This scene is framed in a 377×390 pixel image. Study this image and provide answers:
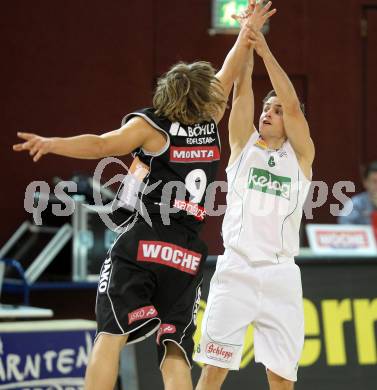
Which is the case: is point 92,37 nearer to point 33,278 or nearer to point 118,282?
point 33,278

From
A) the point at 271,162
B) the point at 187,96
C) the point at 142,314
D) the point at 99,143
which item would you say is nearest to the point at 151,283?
the point at 142,314

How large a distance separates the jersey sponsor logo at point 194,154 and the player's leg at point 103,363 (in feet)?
2.77

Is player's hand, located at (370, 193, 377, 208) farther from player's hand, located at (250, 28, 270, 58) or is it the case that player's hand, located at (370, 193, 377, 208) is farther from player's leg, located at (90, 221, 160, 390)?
player's leg, located at (90, 221, 160, 390)

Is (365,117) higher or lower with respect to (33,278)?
higher

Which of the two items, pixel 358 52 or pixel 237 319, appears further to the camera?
pixel 358 52

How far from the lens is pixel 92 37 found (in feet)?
31.4

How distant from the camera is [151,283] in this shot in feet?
13.4

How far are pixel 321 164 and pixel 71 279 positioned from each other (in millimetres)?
3359

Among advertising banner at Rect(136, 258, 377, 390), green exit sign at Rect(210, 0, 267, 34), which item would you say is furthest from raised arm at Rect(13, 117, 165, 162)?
green exit sign at Rect(210, 0, 267, 34)

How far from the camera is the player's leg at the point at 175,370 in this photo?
4148mm

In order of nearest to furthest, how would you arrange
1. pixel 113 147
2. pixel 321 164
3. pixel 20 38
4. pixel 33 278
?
1. pixel 113 147
2. pixel 33 278
3. pixel 20 38
4. pixel 321 164

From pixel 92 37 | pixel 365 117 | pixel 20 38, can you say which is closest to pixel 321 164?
pixel 365 117

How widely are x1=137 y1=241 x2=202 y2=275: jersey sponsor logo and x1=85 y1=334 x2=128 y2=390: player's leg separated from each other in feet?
1.24

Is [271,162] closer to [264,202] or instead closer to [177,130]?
[264,202]
